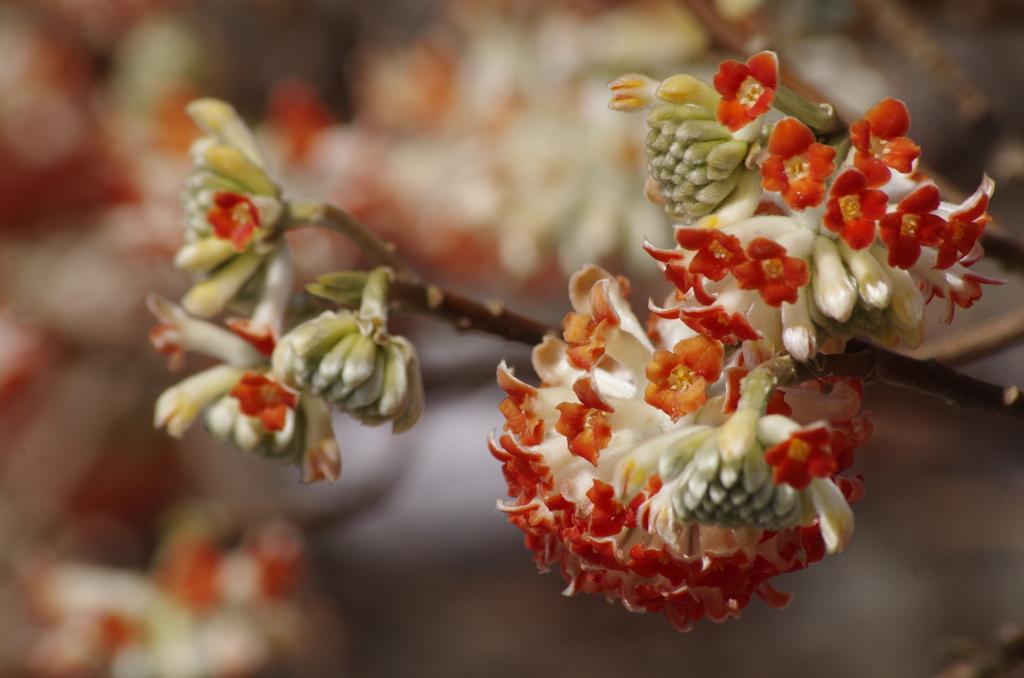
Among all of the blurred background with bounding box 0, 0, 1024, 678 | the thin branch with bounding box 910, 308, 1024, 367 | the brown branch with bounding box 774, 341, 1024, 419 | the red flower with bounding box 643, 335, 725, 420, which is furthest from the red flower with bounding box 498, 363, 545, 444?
the blurred background with bounding box 0, 0, 1024, 678

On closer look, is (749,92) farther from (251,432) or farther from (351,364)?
(251,432)

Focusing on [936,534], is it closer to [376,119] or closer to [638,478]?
[376,119]

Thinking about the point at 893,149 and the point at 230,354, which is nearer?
the point at 893,149

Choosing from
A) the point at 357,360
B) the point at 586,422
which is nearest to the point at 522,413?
the point at 586,422

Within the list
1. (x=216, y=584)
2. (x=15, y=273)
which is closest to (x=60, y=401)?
(x=15, y=273)

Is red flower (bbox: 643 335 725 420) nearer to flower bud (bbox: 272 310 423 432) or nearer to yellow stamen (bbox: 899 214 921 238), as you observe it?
yellow stamen (bbox: 899 214 921 238)
